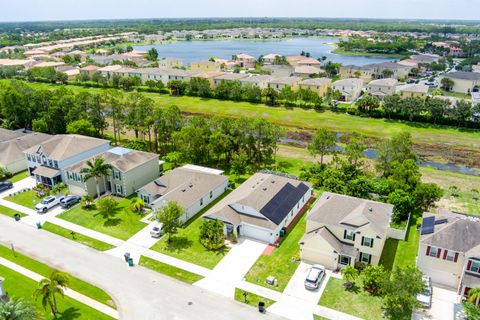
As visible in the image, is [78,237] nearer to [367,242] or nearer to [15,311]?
[15,311]

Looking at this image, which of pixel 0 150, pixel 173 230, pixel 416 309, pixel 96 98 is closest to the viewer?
pixel 416 309

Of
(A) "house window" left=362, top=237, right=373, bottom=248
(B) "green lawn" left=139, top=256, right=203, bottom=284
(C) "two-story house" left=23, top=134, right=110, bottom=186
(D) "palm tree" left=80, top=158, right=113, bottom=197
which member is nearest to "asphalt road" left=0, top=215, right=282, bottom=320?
(B) "green lawn" left=139, top=256, right=203, bottom=284

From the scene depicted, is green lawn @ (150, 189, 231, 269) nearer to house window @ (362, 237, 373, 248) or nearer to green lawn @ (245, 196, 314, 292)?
green lawn @ (245, 196, 314, 292)

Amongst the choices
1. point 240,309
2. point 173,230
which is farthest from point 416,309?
point 173,230

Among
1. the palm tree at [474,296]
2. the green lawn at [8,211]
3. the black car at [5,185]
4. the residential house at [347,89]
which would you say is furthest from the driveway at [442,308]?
the residential house at [347,89]

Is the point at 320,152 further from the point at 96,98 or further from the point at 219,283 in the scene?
the point at 96,98
